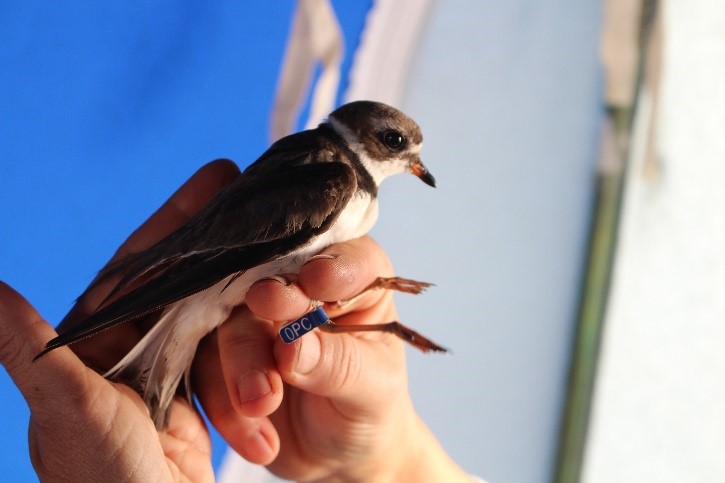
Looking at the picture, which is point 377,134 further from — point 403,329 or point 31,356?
point 31,356

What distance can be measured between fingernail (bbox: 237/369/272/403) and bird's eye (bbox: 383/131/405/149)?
61cm

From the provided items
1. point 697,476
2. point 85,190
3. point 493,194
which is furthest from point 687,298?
point 85,190

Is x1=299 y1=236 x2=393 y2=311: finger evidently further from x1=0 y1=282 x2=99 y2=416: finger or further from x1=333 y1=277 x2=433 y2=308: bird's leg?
x1=0 y1=282 x2=99 y2=416: finger

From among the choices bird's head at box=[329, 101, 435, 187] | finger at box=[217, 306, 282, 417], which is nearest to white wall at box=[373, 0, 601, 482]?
bird's head at box=[329, 101, 435, 187]

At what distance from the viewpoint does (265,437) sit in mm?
1447

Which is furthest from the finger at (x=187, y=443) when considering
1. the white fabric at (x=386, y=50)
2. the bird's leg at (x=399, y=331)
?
the white fabric at (x=386, y=50)

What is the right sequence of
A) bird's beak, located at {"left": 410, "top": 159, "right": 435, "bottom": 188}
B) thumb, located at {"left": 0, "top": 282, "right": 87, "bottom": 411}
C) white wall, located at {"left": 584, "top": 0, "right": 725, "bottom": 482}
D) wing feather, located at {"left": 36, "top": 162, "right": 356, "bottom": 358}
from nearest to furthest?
1. thumb, located at {"left": 0, "top": 282, "right": 87, "bottom": 411}
2. wing feather, located at {"left": 36, "top": 162, "right": 356, "bottom": 358}
3. bird's beak, located at {"left": 410, "top": 159, "right": 435, "bottom": 188}
4. white wall, located at {"left": 584, "top": 0, "right": 725, "bottom": 482}

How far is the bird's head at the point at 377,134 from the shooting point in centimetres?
151

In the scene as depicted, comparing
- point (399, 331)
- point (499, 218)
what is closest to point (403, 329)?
point (399, 331)

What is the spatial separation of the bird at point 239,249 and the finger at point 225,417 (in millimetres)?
79

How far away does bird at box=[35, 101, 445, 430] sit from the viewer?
3.67 feet

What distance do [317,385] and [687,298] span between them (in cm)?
282

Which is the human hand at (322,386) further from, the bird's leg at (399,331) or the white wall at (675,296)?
the white wall at (675,296)

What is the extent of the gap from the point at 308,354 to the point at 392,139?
0.57 meters
